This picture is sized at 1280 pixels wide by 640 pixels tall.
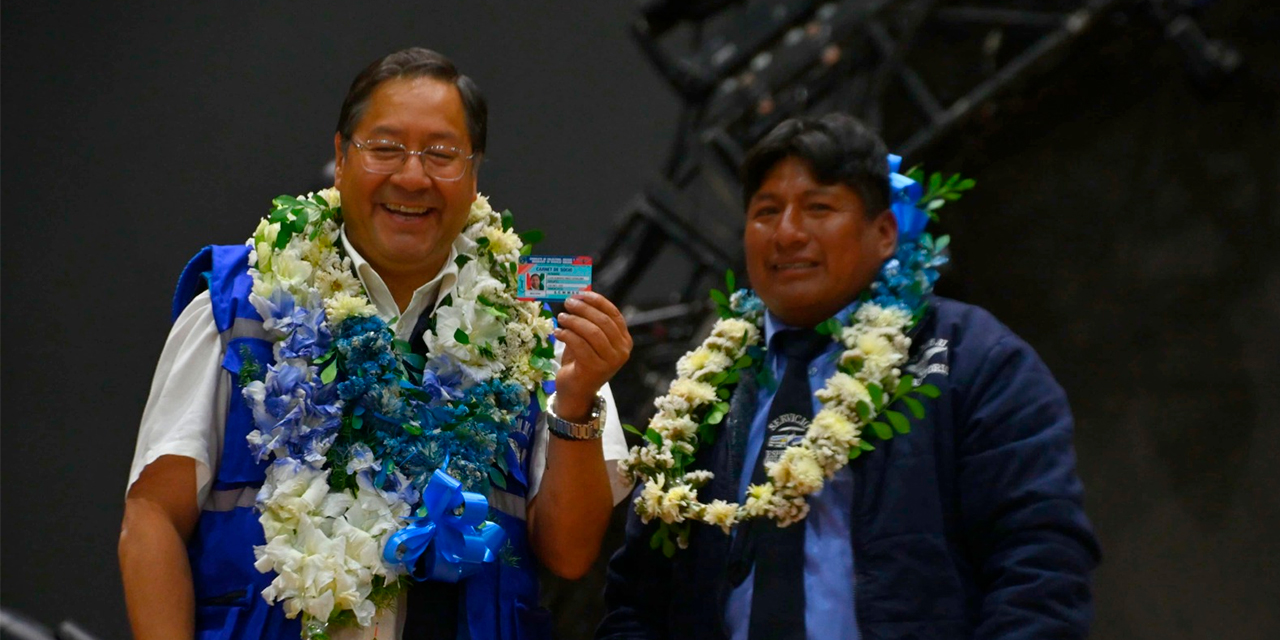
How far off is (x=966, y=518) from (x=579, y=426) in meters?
0.61

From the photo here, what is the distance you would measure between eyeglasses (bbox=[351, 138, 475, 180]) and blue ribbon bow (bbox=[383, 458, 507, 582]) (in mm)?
452

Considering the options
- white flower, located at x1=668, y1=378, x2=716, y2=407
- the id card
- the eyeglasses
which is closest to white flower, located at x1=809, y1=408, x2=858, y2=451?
white flower, located at x1=668, y1=378, x2=716, y2=407

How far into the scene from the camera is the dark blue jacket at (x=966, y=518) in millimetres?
1773

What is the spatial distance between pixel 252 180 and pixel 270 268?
2223 millimetres

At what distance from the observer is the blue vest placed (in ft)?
5.68

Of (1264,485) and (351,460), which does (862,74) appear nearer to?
(1264,485)

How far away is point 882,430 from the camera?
1.93 meters

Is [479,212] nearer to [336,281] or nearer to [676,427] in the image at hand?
[336,281]

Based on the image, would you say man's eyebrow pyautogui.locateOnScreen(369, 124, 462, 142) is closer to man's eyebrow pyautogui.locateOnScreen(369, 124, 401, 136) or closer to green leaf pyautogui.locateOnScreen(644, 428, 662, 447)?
man's eyebrow pyautogui.locateOnScreen(369, 124, 401, 136)

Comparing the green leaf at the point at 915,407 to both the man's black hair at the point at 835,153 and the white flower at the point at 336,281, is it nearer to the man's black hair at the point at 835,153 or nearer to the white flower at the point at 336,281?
the man's black hair at the point at 835,153

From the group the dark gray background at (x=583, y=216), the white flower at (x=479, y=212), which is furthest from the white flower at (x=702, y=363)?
the dark gray background at (x=583, y=216)

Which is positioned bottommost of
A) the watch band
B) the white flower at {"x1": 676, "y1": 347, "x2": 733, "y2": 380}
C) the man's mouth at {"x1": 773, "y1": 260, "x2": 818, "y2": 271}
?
the watch band

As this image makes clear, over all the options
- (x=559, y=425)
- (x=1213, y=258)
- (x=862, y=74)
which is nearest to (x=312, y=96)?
(x=862, y=74)

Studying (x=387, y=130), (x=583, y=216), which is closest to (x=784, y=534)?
(x=387, y=130)
